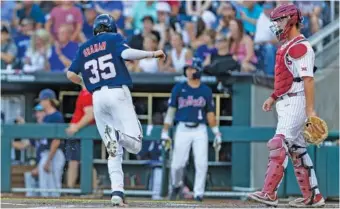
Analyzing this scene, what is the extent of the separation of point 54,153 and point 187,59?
2.56 metres

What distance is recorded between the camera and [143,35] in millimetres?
13758

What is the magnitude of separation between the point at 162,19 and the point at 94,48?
561cm

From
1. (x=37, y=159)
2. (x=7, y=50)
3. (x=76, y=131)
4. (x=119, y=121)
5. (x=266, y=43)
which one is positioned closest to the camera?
(x=119, y=121)

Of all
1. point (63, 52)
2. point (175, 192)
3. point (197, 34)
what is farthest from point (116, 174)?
point (63, 52)

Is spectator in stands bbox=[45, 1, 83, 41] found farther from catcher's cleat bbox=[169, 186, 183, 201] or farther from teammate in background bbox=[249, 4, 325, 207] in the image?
teammate in background bbox=[249, 4, 325, 207]

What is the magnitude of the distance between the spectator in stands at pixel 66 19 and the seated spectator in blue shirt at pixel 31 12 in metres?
0.22

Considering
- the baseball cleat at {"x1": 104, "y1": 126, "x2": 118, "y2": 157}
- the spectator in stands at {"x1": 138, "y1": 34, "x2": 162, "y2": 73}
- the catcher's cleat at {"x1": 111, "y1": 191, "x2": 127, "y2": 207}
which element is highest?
the spectator in stands at {"x1": 138, "y1": 34, "x2": 162, "y2": 73}

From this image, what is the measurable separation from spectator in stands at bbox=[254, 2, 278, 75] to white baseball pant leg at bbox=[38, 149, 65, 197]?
339cm

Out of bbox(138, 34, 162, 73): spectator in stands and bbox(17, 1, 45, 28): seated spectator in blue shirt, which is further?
bbox(17, 1, 45, 28): seated spectator in blue shirt

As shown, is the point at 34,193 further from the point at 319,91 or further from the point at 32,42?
the point at 319,91

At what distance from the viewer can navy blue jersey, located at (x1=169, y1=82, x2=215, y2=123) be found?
1199 cm

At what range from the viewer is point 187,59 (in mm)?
13414

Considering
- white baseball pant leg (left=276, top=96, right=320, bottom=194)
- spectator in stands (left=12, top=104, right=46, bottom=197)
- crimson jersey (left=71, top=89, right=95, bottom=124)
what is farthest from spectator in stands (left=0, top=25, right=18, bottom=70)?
white baseball pant leg (left=276, top=96, right=320, bottom=194)

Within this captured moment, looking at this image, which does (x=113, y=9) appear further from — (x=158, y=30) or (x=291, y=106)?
(x=291, y=106)
